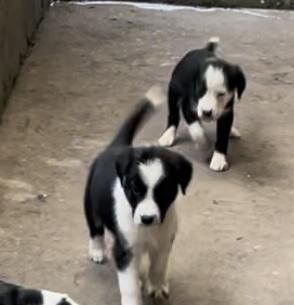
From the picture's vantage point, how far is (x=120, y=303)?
297 centimetres

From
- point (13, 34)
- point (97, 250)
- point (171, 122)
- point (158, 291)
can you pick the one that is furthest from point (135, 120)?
point (13, 34)

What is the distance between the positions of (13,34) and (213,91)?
1136 millimetres

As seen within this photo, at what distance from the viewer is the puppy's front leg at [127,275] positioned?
9.21ft

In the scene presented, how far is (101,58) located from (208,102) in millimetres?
1176

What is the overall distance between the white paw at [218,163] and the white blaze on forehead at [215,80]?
291 mm

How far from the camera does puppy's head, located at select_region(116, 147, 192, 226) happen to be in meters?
2.69

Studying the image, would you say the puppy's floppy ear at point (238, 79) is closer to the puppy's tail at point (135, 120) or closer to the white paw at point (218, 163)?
the white paw at point (218, 163)

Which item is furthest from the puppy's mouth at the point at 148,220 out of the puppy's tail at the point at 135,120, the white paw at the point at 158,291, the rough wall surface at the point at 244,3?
the rough wall surface at the point at 244,3

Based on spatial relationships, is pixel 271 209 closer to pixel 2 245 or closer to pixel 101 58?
pixel 2 245

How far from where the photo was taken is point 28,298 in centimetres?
243

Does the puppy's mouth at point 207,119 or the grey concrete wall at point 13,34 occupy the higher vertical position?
the puppy's mouth at point 207,119

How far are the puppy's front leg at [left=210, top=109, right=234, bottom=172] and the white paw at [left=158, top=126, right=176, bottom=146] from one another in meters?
0.18

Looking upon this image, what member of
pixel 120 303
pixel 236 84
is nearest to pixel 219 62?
pixel 236 84

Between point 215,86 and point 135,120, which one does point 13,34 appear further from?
point 135,120
